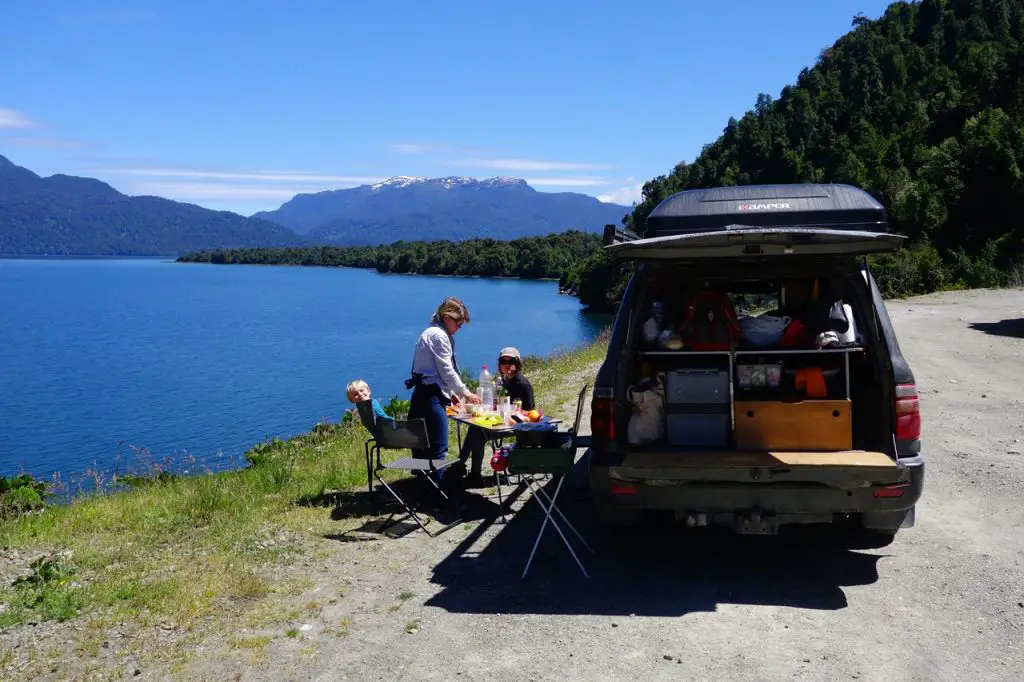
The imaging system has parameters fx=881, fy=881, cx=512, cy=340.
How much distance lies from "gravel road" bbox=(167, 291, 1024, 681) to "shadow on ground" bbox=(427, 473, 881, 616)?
18 millimetres

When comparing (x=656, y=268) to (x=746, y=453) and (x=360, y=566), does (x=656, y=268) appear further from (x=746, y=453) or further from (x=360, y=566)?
(x=360, y=566)

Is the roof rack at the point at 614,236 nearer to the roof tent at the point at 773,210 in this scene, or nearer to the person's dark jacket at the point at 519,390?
the roof tent at the point at 773,210

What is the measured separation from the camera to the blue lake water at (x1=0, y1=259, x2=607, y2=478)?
25180 mm

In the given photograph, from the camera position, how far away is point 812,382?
5.96 meters

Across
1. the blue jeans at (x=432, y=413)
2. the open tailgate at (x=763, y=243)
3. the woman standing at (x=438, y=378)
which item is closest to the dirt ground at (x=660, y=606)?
the blue jeans at (x=432, y=413)

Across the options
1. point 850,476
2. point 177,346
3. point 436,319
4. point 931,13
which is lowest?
point 177,346

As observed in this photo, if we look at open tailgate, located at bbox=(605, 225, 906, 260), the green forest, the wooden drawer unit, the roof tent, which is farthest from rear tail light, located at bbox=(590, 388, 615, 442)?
the green forest

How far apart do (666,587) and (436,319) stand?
125 inches

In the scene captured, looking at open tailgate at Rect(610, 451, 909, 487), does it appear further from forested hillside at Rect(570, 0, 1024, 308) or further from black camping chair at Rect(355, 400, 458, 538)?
forested hillside at Rect(570, 0, 1024, 308)

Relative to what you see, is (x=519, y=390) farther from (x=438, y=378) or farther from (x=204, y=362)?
(x=204, y=362)

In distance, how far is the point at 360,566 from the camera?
6.30m

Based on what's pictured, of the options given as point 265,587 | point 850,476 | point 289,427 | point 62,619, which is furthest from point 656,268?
point 289,427

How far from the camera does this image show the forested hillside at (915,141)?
51.6m

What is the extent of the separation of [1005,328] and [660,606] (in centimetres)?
1817
